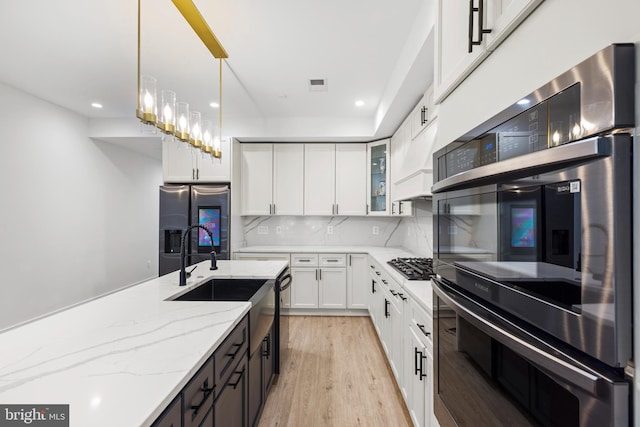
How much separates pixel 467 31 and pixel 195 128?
201 cm

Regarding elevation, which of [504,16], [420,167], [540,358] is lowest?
[540,358]

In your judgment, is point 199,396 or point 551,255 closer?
point 551,255

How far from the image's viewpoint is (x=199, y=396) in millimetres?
942

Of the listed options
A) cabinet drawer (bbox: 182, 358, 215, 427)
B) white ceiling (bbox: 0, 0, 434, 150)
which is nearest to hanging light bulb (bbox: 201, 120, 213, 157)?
white ceiling (bbox: 0, 0, 434, 150)

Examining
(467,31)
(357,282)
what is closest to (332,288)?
(357,282)

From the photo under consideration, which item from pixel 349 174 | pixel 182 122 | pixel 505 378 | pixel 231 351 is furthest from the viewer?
pixel 349 174

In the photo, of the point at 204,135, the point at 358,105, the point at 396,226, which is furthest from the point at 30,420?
the point at 396,226

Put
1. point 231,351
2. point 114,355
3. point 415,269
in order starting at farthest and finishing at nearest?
point 415,269
point 231,351
point 114,355

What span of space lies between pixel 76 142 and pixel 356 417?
470 cm

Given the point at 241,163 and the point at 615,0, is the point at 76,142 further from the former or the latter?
the point at 615,0

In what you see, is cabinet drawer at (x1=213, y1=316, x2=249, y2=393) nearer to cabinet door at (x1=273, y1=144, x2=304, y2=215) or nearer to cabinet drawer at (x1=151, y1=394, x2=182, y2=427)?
cabinet drawer at (x1=151, y1=394, x2=182, y2=427)

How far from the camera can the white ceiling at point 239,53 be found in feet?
6.08

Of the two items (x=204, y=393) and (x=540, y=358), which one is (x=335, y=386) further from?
(x=540, y=358)

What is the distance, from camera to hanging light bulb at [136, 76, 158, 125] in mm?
1715
